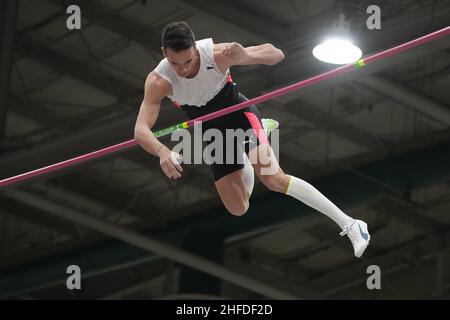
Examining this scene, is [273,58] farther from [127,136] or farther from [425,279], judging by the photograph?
[425,279]

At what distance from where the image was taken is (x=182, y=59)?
8.94 metres

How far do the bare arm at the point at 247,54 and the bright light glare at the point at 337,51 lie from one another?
3597 mm

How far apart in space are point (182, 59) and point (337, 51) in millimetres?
4097

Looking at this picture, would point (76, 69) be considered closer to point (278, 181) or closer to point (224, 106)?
point (224, 106)

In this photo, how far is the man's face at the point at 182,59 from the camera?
890cm

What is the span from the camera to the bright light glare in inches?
497

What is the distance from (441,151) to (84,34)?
18.2 ft

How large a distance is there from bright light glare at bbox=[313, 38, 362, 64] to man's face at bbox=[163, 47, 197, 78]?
3.78 m

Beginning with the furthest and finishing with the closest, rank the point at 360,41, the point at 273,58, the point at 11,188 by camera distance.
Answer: the point at 11,188 → the point at 360,41 → the point at 273,58

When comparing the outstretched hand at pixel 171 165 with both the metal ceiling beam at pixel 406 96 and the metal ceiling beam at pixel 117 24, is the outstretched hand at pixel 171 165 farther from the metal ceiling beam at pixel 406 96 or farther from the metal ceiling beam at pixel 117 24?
Result: the metal ceiling beam at pixel 117 24

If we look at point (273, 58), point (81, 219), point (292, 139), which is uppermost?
point (292, 139)

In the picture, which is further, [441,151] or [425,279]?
[425,279]

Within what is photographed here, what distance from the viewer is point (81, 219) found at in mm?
17922

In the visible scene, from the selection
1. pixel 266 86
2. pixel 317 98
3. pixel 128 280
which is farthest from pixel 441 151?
pixel 128 280
